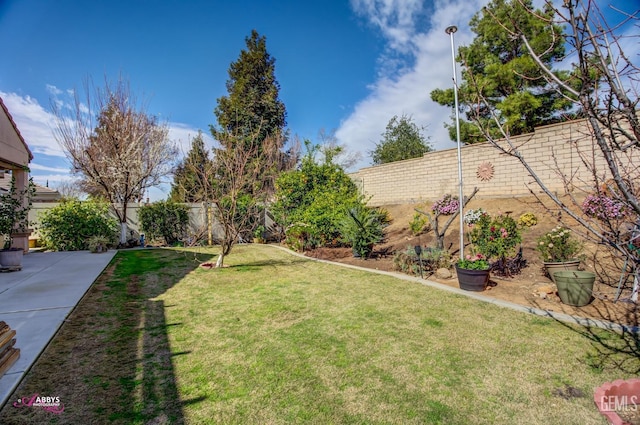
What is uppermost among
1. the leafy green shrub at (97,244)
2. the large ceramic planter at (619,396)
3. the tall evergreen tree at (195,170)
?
the tall evergreen tree at (195,170)

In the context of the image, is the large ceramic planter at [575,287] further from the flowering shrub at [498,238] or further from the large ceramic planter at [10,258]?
the large ceramic planter at [10,258]

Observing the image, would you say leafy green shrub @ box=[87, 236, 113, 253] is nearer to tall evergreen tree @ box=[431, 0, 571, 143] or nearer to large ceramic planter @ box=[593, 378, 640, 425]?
large ceramic planter @ box=[593, 378, 640, 425]

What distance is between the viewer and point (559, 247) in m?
5.22

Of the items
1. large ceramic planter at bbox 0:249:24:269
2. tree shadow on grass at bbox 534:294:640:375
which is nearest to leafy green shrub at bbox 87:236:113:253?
large ceramic planter at bbox 0:249:24:269

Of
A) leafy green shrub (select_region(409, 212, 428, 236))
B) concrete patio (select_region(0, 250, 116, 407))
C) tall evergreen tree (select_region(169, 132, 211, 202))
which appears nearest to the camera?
concrete patio (select_region(0, 250, 116, 407))

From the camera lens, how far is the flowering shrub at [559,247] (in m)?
5.19

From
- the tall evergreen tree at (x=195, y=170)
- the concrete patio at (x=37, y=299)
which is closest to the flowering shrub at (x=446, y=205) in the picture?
the tall evergreen tree at (x=195, y=170)

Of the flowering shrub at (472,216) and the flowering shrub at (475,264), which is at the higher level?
the flowering shrub at (472,216)

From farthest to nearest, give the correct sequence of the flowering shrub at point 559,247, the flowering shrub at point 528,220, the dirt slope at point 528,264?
1. the flowering shrub at point 528,220
2. the flowering shrub at point 559,247
3. the dirt slope at point 528,264

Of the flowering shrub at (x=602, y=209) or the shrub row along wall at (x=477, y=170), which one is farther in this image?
the shrub row along wall at (x=477, y=170)

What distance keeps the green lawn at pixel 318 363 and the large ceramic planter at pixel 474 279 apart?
63 cm

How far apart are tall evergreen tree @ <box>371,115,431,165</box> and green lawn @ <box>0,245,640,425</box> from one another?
17111 mm

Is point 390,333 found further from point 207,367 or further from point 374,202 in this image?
point 374,202

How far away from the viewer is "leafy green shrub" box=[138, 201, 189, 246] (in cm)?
1188
